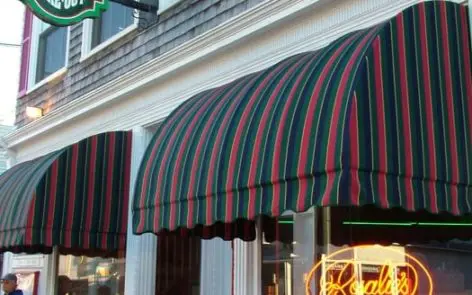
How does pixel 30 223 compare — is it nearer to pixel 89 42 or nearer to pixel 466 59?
pixel 89 42

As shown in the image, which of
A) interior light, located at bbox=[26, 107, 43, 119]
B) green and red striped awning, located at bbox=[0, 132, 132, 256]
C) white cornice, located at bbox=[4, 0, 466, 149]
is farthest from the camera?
interior light, located at bbox=[26, 107, 43, 119]

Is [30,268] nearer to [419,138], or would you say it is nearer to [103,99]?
[103,99]

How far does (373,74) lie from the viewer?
3984 mm

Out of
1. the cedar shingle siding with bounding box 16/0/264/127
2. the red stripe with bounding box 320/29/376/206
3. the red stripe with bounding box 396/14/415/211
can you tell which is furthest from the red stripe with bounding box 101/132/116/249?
the red stripe with bounding box 396/14/415/211

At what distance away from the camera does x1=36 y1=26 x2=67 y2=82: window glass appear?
10.4 metres

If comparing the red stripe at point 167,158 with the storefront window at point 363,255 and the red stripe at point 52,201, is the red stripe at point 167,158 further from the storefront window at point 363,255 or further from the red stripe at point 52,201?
the red stripe at point 52,201

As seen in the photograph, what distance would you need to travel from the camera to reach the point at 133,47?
813cm

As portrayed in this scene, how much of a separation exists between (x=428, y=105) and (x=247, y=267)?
2648 millimetres

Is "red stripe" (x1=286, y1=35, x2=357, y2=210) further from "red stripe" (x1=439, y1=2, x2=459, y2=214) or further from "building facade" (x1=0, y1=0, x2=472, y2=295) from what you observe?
"red stripe" (x1=439, y1=2, x2=459, y2=214)

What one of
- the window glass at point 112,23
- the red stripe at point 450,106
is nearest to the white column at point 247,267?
the red stripe at point 450,106

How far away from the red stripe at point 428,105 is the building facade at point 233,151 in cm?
1

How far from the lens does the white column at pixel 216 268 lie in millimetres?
6527

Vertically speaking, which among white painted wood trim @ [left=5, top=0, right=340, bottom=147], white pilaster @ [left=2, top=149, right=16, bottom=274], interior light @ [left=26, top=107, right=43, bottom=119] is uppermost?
interior light @ [left=26, top=107, right=43, bottom=119]

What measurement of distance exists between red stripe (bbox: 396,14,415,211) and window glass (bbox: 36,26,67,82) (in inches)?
274
